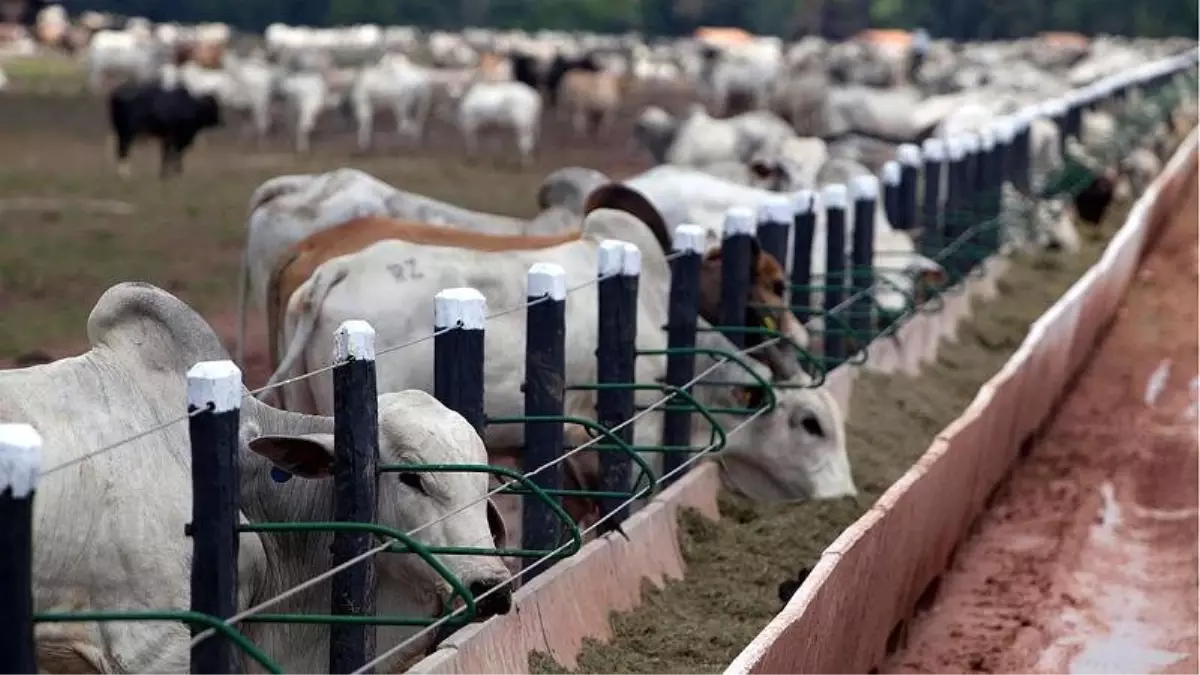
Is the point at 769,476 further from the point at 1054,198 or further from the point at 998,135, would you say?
the point at 1054,198

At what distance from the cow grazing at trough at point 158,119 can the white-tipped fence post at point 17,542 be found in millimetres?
23044

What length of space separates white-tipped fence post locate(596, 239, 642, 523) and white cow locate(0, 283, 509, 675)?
71.1 inches

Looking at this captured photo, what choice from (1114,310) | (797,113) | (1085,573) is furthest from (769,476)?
(797,113)

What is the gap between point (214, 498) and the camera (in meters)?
4.42

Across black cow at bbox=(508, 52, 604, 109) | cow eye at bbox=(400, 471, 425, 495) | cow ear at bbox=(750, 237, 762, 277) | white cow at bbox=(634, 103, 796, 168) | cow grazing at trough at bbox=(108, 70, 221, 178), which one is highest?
cow eye at bbox=(400, 471, 425, 495)

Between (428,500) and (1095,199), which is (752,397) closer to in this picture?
(428,500)

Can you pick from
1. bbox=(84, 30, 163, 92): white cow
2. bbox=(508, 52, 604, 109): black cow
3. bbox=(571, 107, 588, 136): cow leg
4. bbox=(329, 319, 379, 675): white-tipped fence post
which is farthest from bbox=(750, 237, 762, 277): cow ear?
bbox=(508, 52, 604, 109): black cow

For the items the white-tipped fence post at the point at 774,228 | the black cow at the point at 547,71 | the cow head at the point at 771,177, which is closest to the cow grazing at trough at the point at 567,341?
the white-tipped fence post at the point at 774,228

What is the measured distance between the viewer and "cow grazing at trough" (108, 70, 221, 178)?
88.5 feet

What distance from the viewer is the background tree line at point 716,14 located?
83250mm

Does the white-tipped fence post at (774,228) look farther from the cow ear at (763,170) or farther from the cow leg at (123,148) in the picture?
the cow leg at (123,148)

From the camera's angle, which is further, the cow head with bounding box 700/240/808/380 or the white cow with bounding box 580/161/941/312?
the white cow with bounding box 580/161/941/312

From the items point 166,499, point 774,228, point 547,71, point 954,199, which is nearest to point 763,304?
point 774,228

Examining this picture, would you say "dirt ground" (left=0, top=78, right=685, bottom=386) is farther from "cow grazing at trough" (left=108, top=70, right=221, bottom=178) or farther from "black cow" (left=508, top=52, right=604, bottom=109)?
"black cow" (left=508, top=52, right=604, bottom=109)
